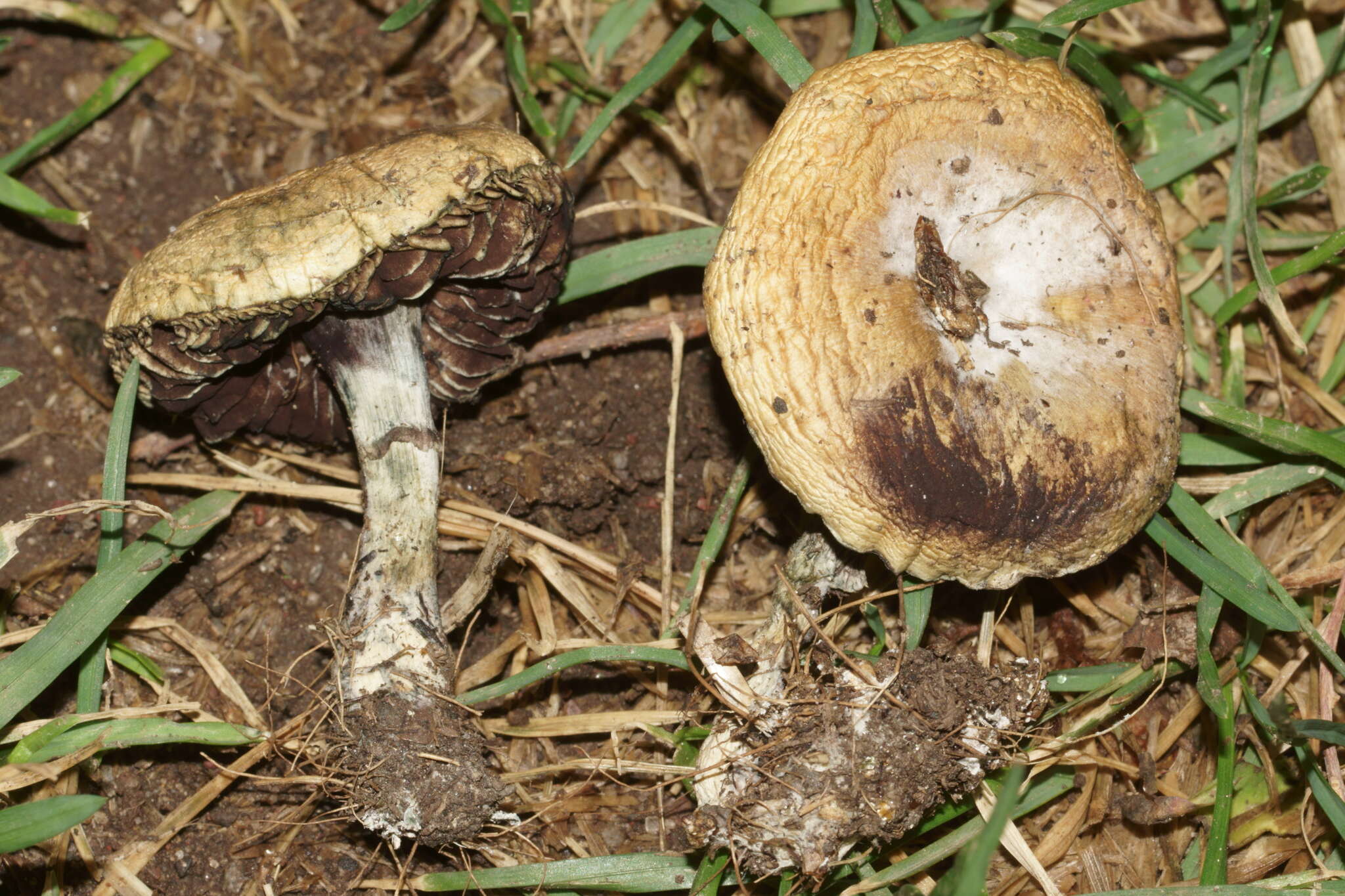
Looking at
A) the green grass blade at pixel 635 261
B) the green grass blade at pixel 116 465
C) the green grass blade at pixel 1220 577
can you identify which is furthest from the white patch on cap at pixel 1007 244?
the green grass blade at pixel 116 465

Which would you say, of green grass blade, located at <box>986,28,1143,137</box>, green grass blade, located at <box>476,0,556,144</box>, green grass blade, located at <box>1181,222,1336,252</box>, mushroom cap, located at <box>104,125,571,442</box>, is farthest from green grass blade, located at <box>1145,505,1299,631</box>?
green grass blade, located at <box>476,0,556,144</box>

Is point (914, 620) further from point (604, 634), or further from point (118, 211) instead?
point (118, 211)

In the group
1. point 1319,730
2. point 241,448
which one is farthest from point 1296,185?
point 241,448

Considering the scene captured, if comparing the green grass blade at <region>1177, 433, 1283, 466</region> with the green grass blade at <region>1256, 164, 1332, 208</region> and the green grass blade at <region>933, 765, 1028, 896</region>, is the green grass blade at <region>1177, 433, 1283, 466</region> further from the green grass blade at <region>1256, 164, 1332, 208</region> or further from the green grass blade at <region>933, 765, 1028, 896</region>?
the green grass blade at <region>933, 765, 1028, 896</region>

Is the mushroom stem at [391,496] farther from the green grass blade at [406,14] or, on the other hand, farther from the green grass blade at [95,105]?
the green grass blade at [95,105]

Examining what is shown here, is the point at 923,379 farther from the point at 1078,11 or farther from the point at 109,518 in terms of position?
the point at 109,518
